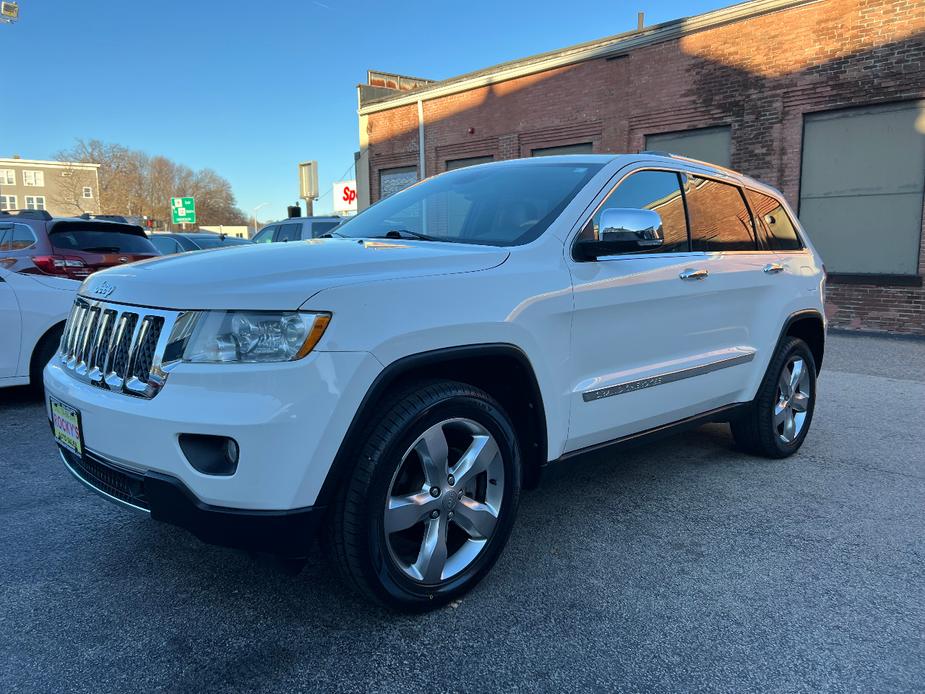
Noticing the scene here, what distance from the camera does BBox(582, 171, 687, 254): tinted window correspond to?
3436 millimetres

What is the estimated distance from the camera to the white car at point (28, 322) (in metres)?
5.65

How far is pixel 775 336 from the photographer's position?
14.4 ft

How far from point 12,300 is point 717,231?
5400 millimetres

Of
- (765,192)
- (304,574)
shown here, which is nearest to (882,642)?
(304,574)

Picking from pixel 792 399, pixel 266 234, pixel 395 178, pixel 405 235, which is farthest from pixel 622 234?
pixel 395 178

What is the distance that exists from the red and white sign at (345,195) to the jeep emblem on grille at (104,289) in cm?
1912

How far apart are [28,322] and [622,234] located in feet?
16.5

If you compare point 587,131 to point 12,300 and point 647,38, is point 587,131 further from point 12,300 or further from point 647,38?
point 12,300

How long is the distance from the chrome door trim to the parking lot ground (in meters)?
0.34

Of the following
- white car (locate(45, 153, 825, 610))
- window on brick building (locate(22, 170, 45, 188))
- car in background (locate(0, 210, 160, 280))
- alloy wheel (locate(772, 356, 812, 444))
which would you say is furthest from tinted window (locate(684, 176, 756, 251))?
window on brick building (locate(22, 170, 45, 188))

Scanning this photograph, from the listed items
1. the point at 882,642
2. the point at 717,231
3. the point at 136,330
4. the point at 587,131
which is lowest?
the point at 882,642

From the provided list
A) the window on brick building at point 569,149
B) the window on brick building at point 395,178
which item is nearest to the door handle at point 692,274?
the window on brick building at point 569,149

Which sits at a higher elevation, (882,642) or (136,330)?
(136,330)

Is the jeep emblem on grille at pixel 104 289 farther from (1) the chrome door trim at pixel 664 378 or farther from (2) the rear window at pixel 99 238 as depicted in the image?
(2) the rear window at pixel 99 238
